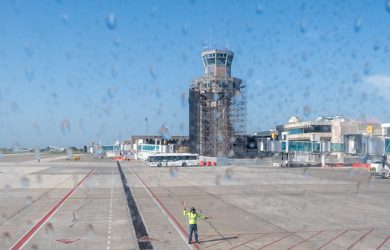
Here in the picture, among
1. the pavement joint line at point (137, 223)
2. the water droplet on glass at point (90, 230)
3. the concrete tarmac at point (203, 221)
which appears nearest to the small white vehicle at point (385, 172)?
the concrete tarmac at point (203, 221)

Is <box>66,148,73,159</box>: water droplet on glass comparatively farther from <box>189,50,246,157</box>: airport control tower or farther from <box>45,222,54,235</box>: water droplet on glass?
<box>45,222,54,235</box>: water droplet on glass

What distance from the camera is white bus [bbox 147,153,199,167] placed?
8456 cm

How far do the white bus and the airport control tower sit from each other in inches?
890

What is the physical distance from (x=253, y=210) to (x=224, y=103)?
84.9 m

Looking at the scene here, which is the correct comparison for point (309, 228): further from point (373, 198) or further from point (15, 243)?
point (373, 198)

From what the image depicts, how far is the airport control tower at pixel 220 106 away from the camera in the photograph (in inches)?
4292

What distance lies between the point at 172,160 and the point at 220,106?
28.3m

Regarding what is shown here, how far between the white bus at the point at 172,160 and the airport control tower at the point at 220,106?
2261 cm

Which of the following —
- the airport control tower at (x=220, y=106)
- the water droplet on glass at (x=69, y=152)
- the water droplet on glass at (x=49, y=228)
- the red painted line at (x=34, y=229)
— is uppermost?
the airport control tower at (x=220, y=106)

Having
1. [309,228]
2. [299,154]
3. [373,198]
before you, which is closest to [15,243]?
[309,228]

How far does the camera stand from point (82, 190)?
123ft

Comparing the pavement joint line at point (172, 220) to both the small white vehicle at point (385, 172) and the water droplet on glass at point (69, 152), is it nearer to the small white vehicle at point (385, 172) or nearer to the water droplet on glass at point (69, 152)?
the small white vehicle at point (385, 172)

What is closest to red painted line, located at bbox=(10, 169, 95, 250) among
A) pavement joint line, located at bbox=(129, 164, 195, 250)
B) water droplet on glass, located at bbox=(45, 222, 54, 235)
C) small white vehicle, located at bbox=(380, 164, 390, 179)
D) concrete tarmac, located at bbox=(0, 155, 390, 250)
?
concrete tarmac, located at bbox=(0, 155, 390, 250)

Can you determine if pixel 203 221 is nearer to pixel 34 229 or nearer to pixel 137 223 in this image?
pixel 137 223
